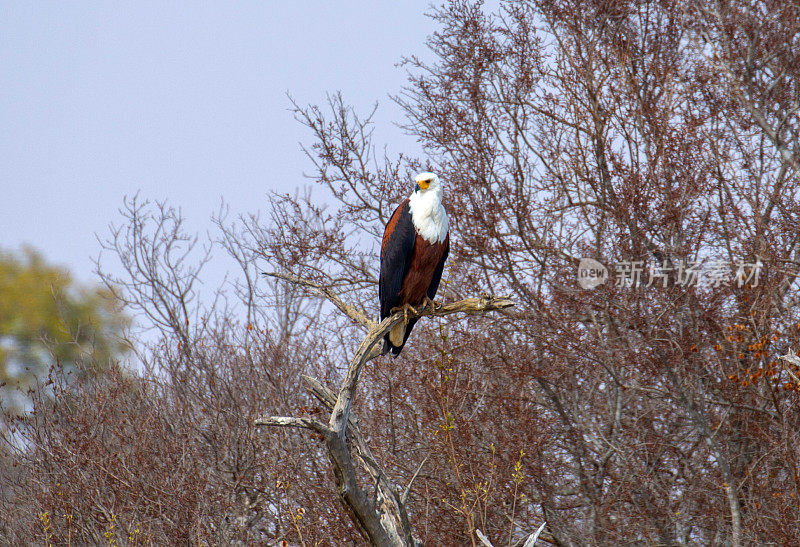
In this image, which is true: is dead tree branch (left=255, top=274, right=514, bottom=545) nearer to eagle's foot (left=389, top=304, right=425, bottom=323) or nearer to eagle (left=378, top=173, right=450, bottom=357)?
eagle's foot (left=389, top=304, right=425, bottom=323)

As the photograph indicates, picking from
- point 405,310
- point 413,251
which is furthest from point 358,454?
point 413,251

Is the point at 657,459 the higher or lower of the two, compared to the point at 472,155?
lower

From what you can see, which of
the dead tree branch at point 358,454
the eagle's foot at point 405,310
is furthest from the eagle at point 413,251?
the dead tree branch at point 358,454

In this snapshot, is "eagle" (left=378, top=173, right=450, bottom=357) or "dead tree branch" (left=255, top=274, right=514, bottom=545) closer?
"dead tree branch" (left=255, top=274, right=514, bottom=545)

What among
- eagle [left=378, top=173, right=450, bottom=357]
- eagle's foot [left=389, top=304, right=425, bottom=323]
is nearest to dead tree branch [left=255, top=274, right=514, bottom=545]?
eagle's foot [left=389, top=304, right=425, bottom=323]

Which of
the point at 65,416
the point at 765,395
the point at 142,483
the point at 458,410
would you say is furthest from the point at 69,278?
the point at 765,395

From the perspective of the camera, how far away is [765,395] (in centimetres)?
768

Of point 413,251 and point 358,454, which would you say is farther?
point 413,251

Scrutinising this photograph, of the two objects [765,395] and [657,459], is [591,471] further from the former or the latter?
[765,395]

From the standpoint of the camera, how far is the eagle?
5434 millimetres

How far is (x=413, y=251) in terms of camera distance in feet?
17.9

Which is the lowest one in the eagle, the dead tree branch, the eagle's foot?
the dead tree branch

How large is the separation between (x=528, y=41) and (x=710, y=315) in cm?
372

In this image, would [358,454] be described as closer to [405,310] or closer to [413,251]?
[405,310]
